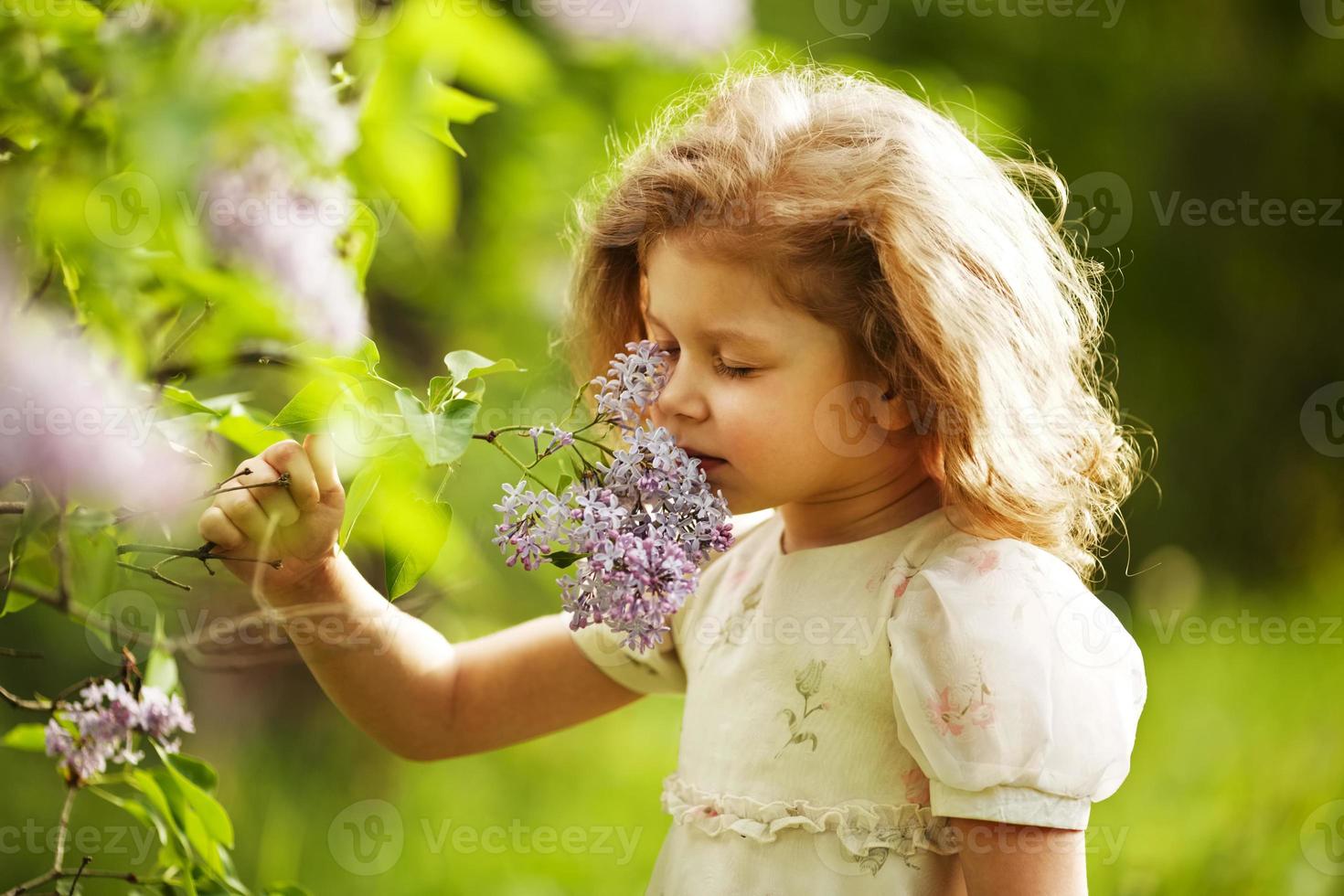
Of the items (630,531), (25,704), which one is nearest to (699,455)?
(630,531)

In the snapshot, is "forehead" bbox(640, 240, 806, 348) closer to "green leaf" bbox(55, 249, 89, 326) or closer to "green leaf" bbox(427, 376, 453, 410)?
"green leaf" bbox(427, 376, 453, 410)

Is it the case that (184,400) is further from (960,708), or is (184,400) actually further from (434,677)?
(960,708)

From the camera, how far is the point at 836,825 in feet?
3.65

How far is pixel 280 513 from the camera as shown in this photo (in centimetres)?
109

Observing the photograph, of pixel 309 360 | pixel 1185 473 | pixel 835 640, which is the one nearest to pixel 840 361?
pixel 835 640

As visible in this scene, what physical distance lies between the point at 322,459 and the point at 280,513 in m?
0.06

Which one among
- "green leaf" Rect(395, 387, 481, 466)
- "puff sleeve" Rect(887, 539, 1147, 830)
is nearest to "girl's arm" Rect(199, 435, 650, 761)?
"green leaf" Rect(395, 387, 481, 466)

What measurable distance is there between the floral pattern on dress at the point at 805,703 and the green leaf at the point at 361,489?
45cm

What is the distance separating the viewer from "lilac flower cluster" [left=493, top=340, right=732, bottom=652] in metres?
0.96

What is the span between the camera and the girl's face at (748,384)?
1.11 meters

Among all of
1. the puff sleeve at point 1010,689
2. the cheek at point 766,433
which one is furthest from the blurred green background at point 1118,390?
the puff sleeve at point 1010,689

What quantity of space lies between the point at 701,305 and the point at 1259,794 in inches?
74.1

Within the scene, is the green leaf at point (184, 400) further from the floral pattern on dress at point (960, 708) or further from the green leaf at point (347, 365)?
the floral pattern on dress at point (960, 708)

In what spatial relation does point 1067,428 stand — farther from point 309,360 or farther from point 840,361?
point 309,360
